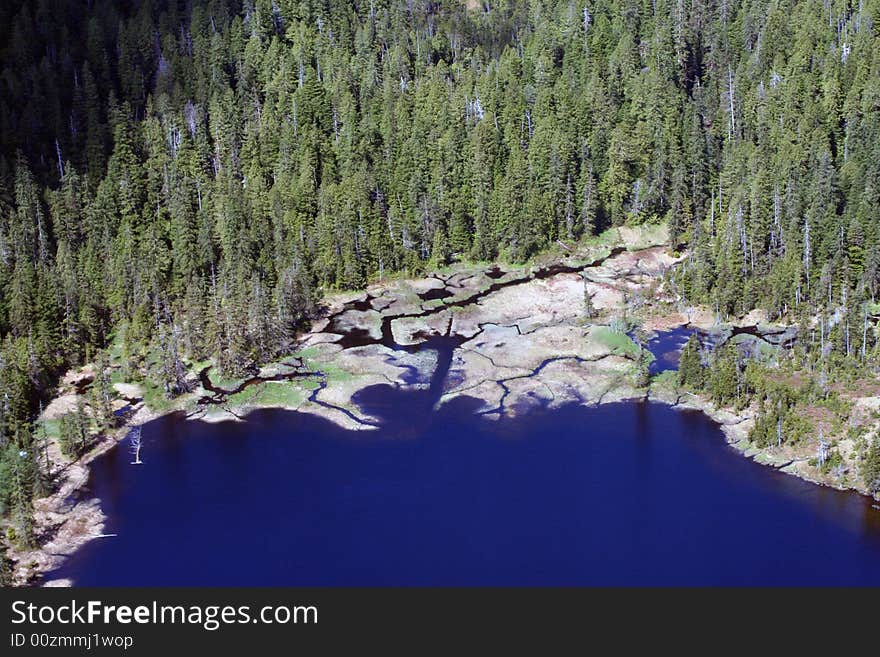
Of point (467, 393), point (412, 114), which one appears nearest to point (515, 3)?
point (412, 114)

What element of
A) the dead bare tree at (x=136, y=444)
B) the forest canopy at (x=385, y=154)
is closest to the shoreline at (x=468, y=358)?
the dead bare tree at (x=136, y=444)

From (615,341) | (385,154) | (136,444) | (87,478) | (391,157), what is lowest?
(87,478)

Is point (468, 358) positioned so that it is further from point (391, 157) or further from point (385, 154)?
point (385, 154)

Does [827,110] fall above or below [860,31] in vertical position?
below

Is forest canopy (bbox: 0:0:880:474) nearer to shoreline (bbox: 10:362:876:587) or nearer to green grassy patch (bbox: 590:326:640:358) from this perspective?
shoreline (bbox: 10:362:876:587)

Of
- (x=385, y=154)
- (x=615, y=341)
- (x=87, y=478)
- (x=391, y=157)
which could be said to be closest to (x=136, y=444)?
(x=87, y=478)

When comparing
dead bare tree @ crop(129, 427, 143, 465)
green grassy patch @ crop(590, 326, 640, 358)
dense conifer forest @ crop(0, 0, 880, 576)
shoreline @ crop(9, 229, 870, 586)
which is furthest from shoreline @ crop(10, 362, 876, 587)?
green grassy patch @ crop(590, 326, 640, 358)

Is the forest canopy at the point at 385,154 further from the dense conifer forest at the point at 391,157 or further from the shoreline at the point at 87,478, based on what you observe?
the shoreline at the point at 87,478

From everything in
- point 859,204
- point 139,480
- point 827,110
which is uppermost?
point 827,110

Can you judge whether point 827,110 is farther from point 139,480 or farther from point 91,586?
point 91,586
